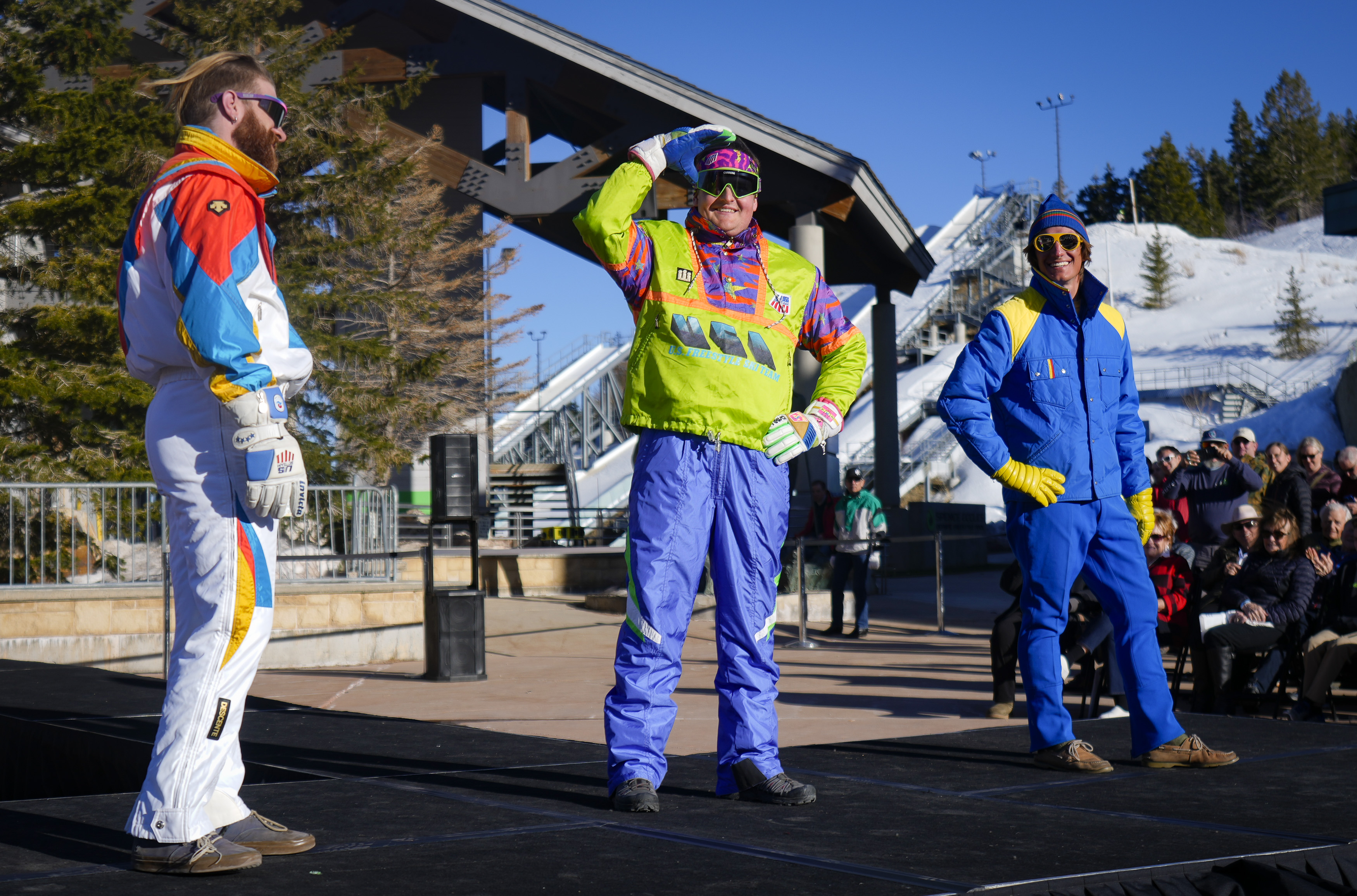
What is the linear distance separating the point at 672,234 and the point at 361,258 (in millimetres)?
16340

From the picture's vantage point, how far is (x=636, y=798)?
3693 mm

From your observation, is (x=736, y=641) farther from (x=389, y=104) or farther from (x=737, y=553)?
(x=389, y=104)

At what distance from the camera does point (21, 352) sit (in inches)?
526

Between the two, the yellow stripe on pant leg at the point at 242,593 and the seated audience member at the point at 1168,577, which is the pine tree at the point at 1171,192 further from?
the yellow stripe on pant leg at the point at 242,593

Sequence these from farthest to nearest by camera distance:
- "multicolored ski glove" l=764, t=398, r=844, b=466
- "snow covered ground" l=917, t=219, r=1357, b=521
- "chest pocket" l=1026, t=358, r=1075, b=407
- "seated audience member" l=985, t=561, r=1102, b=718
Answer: "snow covered ground" l=917, t=219, r=1357, b=521, "seated audience member" l=985, t=561, r=1102, b=718, "chest pocket" l=1026, t=358, r=1075, b=407, "multicolored ski glove" l=764, t=398, r=844, b=466

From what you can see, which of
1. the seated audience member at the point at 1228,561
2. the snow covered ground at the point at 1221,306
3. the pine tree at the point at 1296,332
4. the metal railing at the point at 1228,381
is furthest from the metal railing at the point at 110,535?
the pine tree at the point at 1296,332

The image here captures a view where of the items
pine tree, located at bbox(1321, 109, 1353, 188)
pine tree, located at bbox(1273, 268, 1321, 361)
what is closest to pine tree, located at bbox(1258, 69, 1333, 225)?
pine tree, located at bbox(1321, 109, 1353, 188)

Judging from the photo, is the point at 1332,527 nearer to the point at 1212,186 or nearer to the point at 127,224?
the point at 127,224

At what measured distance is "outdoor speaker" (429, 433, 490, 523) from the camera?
10062mm

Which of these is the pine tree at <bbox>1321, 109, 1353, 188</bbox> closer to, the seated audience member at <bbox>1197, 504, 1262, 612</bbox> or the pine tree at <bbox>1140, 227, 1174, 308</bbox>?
the pine tree at <bbox>1140, 227, 1174, 308</bbox>

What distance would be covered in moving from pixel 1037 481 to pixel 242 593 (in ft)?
9.37

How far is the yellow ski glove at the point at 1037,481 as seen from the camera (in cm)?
465

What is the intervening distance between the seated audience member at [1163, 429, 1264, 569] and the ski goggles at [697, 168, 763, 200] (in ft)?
24.6

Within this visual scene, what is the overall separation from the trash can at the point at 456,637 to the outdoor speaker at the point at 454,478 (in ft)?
2.11
